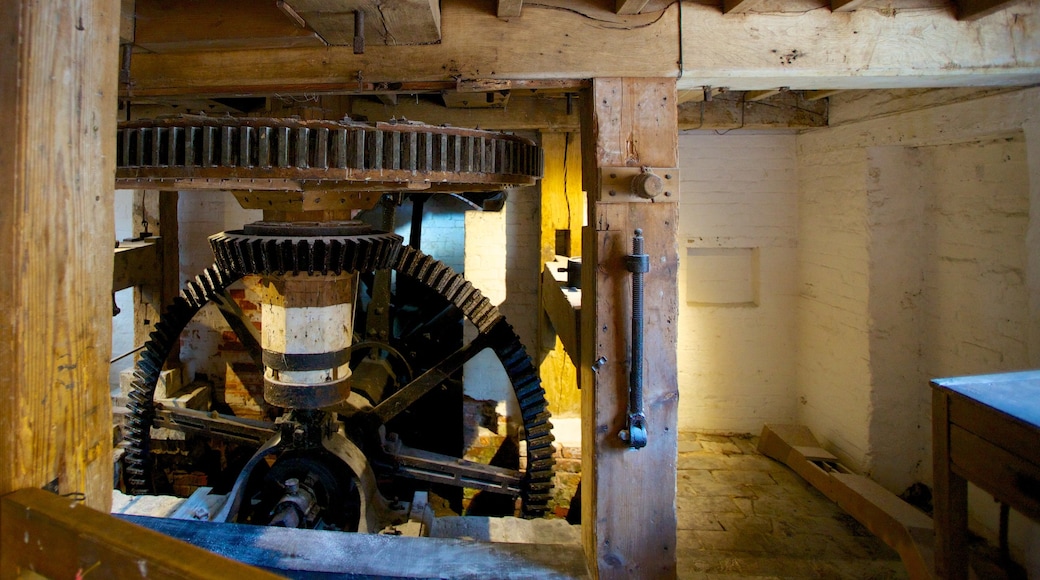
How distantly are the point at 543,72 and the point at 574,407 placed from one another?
2011 millimetres

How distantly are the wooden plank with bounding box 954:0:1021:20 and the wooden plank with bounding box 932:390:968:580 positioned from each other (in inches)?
38.5

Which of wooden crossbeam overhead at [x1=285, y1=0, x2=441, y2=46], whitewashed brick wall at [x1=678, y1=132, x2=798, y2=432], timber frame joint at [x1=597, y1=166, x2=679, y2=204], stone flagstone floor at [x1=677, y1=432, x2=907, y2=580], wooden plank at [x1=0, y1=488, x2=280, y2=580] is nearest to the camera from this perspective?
wooden plank at [x1=0, y1=488, x2=280, y2=580]

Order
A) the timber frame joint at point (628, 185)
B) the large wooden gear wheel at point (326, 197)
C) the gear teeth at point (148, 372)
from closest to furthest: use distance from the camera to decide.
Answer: the large wooden gear wheel at point (326, 197), the timber frame joint at point (628, 185), the gear teeth at point (148, 372)

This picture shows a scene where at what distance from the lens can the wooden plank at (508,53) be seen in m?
1.61

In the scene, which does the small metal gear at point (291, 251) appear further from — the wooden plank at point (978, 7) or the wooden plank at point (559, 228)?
the wooden plank at point (978, 7)

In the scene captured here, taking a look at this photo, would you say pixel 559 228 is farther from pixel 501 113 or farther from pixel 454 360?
pixel 454 360

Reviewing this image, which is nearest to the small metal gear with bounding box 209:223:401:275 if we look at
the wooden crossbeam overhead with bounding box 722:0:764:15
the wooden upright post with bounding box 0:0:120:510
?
the wooden upright post with bounding box 0:0:120:510

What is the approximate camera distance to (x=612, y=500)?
161 cm

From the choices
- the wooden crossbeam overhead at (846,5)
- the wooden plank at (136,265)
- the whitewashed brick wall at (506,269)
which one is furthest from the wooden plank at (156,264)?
the wooden crossbeam overhead at (846,5)

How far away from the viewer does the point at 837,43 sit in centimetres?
161

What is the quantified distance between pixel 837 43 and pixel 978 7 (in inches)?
13.5

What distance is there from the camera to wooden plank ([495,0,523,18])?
152 centimetres

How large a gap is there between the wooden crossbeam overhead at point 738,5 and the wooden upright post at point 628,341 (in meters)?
0.24

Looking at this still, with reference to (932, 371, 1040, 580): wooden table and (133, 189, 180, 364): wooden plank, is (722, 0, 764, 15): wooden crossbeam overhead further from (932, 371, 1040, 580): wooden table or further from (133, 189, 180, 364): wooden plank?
(133, 189, 180, 364): wooden plank
